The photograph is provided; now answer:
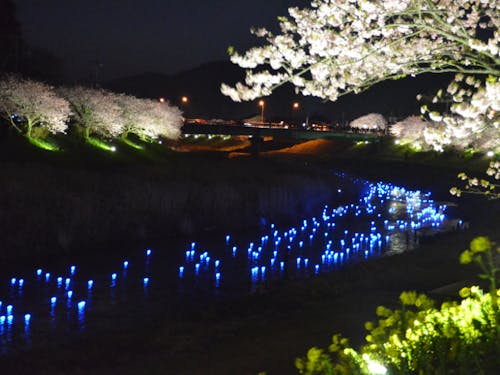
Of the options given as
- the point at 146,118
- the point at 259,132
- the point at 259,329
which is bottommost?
the point at 259,329

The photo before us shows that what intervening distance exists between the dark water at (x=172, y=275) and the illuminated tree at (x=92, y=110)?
19.8 metres

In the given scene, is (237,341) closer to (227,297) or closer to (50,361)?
(50,361)

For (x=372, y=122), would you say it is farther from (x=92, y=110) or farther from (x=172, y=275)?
(x=172, y=275)

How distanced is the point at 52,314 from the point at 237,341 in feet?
23.6

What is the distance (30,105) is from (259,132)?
43285 millimetres

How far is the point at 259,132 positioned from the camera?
259 feet

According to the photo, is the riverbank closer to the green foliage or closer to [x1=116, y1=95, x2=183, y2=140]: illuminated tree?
the green foliage

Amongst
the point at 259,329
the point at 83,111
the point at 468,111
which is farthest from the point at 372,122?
the point at 468,111

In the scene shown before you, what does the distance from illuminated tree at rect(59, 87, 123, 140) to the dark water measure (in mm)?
19808

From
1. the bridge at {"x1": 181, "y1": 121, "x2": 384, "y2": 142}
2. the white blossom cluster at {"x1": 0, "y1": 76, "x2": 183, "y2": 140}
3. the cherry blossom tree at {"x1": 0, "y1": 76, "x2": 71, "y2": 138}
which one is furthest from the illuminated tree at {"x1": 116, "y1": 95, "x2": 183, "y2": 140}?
the cherry blossom tree at {"x1": 0, "y1": 76, "x2": 71, "y2": 138}

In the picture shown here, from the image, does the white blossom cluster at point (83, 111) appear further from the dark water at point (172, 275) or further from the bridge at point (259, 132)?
the dark water at point (172, 275)

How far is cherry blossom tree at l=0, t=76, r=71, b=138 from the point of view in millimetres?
38188

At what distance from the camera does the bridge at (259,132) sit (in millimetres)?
71875

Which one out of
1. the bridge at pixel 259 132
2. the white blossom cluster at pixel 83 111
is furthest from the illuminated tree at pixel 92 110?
the bridge at pixel 259 132
